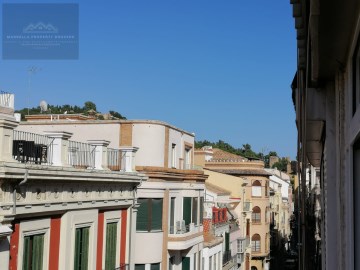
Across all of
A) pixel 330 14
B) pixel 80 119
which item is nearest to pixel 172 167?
pixel 80 119

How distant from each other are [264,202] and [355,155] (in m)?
55.9

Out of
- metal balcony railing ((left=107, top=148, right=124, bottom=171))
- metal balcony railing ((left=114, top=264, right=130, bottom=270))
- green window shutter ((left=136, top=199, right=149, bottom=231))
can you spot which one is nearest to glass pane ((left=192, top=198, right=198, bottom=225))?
green window shutter ((left=136, top=199, right=149, bottom=231))

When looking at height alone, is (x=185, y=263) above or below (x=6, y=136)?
below

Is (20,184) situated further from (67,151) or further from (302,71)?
(302,71)

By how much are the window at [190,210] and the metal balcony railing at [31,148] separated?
13772 millimetres

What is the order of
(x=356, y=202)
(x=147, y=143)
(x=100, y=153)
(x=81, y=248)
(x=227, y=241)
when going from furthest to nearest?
(x=227, y=241)
(x=147, y=143)
(x=100, y=153)
(x=81, y=248)
(x=356, y=202)

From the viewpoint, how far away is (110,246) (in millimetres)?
18281

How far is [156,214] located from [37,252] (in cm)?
1128

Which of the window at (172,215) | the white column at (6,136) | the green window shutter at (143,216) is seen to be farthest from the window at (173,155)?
the white column at (6,136)

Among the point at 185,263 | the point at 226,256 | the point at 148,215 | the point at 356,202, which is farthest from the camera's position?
the point at 226,256

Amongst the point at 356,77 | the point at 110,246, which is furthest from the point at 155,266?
the point at 356,77

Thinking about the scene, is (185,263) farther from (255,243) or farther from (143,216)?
(255,243)

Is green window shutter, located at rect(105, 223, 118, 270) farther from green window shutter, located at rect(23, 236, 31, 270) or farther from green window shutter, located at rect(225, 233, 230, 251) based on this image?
green window shutter, located at rect(225, 233, 230, 251)

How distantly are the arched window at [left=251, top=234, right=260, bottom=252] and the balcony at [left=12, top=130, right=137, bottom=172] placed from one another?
4115 cm
